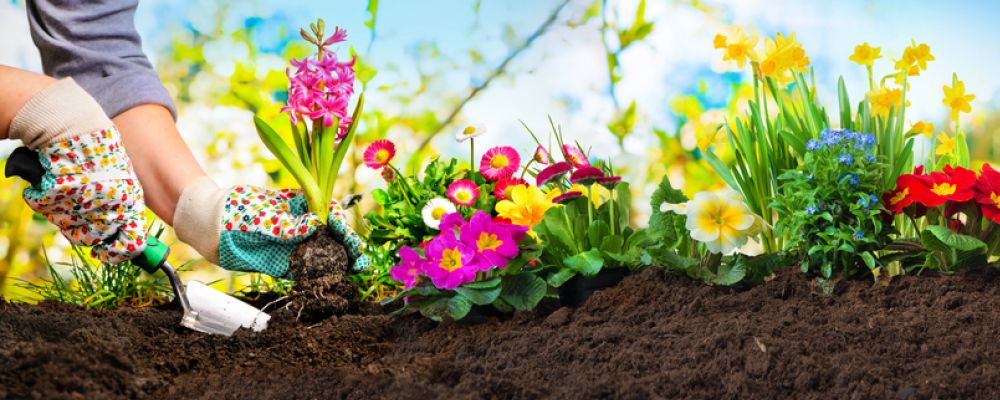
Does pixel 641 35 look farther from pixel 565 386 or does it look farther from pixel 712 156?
pixel 565 386

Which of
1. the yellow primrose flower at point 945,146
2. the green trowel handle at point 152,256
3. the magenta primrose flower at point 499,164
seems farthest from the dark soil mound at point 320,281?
the yellow primrose flower at point 945,146

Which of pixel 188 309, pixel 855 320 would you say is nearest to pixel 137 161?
pixel 188 309

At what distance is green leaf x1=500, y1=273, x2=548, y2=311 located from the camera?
1924mm

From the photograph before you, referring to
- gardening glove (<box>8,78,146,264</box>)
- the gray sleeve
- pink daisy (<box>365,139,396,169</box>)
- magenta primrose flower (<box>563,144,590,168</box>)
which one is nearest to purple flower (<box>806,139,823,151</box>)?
magenta primrose flower (<box>563,144,590,168</box>)

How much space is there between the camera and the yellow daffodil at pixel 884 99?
6.90 feet

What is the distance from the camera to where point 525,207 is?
6.77 ft

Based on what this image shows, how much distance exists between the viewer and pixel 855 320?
1671 millimetres

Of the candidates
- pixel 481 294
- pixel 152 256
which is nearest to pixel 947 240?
pixel 481 294

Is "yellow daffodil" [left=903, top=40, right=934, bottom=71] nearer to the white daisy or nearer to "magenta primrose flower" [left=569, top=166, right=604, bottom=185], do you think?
"magenta primrose flower" [left=569, top=166, right=604, bottom=185]

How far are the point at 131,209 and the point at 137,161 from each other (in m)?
0.29

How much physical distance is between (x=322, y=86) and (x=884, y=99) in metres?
1.40

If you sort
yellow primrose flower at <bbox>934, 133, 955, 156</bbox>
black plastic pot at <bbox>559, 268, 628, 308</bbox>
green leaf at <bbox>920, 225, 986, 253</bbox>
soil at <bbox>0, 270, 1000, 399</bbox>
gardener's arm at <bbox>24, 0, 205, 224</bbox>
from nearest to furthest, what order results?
soil at <bbox>0, 270, 1000, 399</bbox>
green leaf at <bbox>920, 225, 986, 253</bbox>
black plastic pot at <bbox>559, 268, 628, 308</bbox>
yellow primrose flower at <bbox>934, 133, 955, 156</bbox>
gardener's arm at <bbox>24, 0, 205, 224</bbox>

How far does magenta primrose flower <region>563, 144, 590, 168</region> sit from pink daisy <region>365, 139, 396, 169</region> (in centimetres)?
53

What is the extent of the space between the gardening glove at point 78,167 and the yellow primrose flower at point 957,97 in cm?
205
